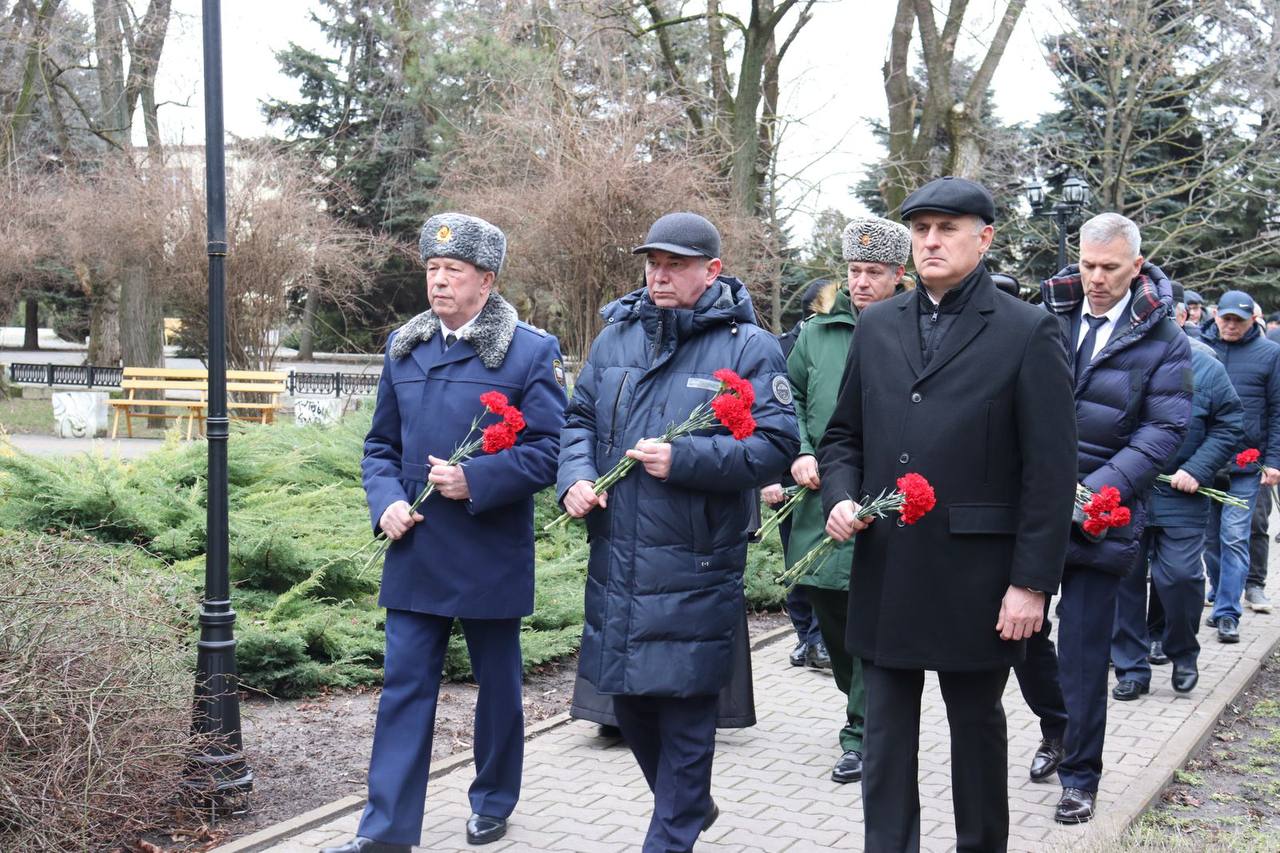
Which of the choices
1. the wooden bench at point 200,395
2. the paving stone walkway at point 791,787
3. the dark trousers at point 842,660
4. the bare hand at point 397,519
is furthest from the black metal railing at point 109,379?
the bare hand at point 397,519

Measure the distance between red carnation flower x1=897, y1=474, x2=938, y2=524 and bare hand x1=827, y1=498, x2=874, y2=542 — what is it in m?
0.18

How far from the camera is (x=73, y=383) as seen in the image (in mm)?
27000

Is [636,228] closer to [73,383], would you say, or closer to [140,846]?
[140,846]

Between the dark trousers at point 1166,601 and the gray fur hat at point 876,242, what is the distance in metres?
2.65

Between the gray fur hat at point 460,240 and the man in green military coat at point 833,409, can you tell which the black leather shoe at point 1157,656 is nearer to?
the man in green military coat at point 833,409

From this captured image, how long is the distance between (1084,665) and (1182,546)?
275 cm

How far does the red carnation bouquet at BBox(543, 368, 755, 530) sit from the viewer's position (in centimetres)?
410

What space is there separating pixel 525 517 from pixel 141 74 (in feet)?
85.2

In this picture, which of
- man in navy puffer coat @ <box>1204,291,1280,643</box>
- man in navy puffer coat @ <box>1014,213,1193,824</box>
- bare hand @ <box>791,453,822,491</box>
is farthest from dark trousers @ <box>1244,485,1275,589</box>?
bare hand @ <box>791,453,822,491</box>

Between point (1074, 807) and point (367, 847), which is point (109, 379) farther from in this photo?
point (1074, 807)

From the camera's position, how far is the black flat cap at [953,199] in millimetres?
3869

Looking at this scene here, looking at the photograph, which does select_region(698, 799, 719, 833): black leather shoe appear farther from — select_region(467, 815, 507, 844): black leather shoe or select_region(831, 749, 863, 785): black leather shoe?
select_region(831, 749, 863, 785): black leather shoe

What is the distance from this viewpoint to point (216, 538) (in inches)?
196

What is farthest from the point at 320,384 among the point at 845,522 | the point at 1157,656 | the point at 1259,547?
the point at 845,522
